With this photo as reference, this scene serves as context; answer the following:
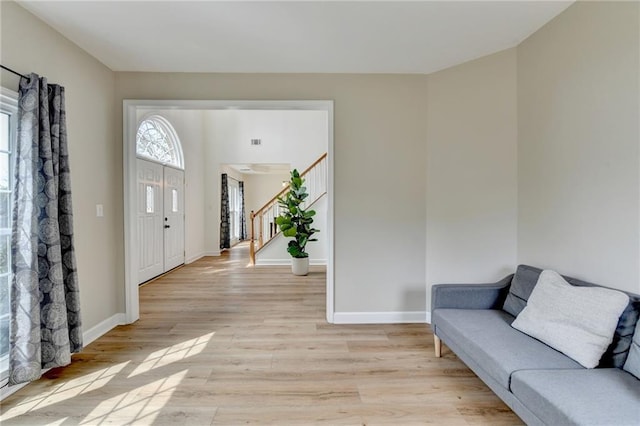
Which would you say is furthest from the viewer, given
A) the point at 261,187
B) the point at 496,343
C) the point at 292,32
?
the point at 261,187

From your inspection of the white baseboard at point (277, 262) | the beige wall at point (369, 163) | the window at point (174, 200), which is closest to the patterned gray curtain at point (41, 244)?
the beige wall at point (369, 163)

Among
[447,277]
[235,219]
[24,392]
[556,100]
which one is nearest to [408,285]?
[447,277]

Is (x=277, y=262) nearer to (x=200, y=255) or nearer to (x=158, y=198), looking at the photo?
(x=200, y=255)

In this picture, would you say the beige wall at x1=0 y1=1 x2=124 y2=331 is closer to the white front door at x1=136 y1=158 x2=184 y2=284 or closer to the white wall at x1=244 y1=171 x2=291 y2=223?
the white front door at x1=136 y1=158 x2=184 y2=284

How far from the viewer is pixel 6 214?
2.08m

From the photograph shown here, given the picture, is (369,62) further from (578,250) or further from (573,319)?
(573,319)

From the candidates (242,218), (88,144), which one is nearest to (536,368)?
(88,144)

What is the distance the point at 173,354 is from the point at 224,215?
5.85 metres

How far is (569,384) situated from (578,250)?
1.11 meters

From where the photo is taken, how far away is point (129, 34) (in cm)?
246

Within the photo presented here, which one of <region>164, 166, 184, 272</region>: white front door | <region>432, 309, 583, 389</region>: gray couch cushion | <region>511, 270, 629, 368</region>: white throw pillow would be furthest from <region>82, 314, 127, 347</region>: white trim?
<region>511, 270, 629, 368</region>: white throw pillow

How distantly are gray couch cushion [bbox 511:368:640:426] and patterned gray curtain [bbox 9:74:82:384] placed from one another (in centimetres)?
295

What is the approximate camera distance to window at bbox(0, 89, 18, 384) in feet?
6.70

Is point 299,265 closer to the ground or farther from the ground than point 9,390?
farther from the ground
